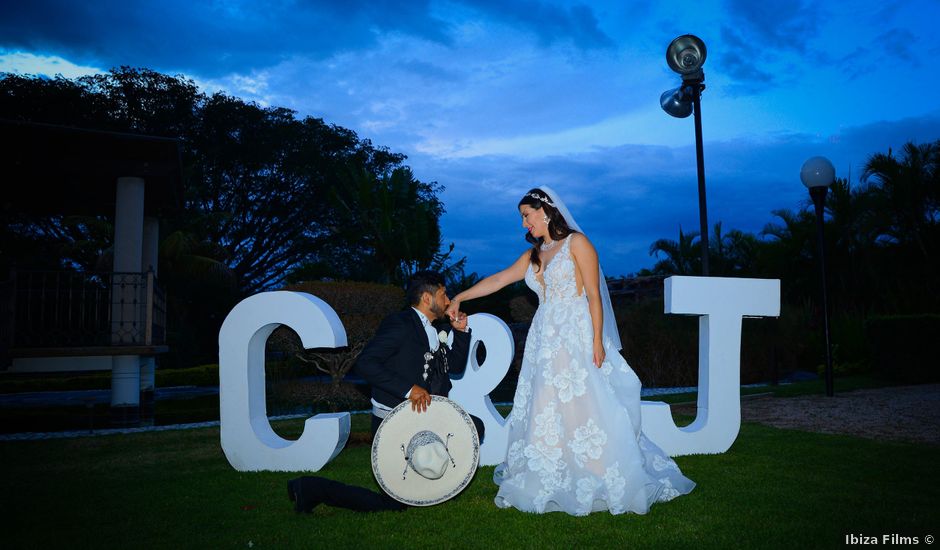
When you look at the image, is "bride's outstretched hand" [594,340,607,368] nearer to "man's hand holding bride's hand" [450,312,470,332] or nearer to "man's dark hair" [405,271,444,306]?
"man's hand holding bride's hand" [450,312,470,332]

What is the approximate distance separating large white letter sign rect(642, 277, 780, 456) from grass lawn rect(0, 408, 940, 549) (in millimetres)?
248

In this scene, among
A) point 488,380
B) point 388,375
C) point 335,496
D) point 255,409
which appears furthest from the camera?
point 488,380

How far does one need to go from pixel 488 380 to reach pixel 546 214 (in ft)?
8.04

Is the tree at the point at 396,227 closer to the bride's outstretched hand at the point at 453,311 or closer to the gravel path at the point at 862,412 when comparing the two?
the gravel path at the point at 862,412

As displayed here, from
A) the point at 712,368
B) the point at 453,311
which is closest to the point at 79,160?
the point at 453,311

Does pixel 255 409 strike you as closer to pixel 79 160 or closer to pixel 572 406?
pixel 572 406

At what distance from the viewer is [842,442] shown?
7.95 m

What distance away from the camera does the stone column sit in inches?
483

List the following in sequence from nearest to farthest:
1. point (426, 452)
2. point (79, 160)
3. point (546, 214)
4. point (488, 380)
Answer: point (426, 452), point (546, 214), point (488, 380), point (79, 160)

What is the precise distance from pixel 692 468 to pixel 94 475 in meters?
6.20

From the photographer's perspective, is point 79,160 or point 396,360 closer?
point 396,360

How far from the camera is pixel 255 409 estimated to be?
23.0 feet

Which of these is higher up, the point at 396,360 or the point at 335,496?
the point at 396,360

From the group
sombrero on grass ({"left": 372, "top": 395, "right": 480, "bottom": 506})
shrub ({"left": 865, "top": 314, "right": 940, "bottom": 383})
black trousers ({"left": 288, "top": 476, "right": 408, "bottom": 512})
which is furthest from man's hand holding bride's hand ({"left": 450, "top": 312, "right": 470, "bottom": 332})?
shrub ({"left": 865, "top": 314, "right": 940, "bottom": 383})
